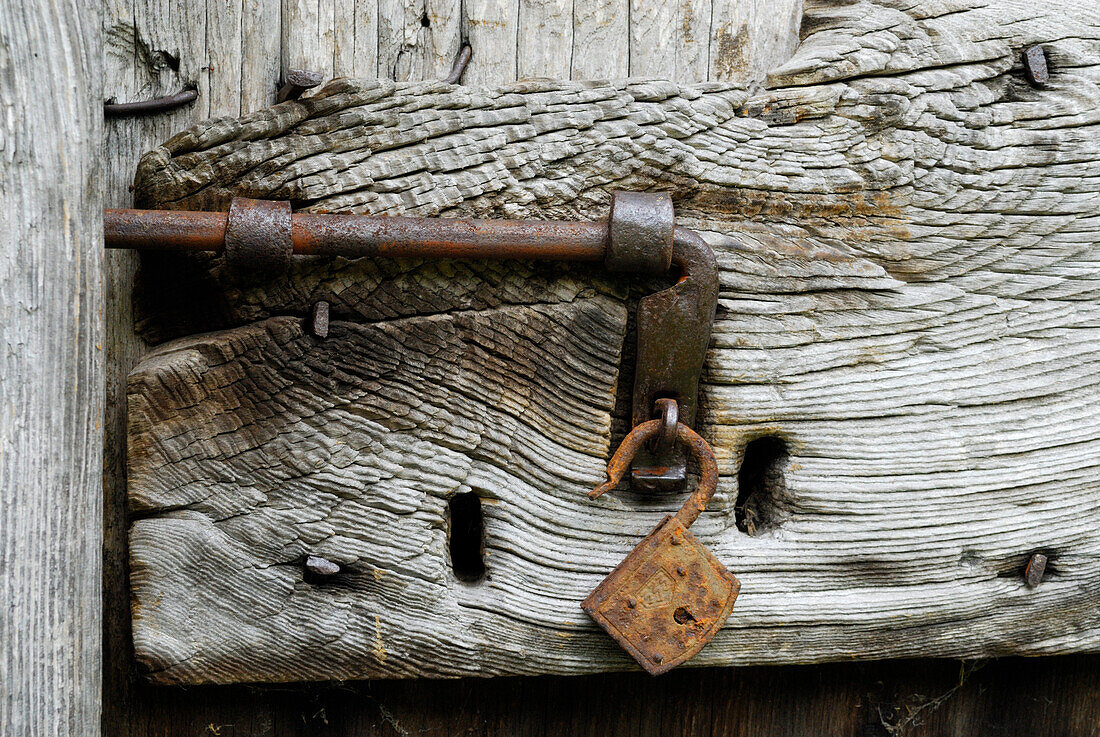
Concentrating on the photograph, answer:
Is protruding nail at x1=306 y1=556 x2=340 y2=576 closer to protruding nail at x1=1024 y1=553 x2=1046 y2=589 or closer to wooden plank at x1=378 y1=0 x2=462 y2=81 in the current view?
wooden plank at x1=378 y1=0 x2=462 y2=81

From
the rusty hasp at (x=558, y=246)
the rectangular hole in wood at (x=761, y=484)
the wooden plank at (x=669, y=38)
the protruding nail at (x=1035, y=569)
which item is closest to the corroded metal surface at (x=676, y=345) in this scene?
the rusty hasp at (x=558, y=246)

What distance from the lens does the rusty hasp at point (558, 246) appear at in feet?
2.72

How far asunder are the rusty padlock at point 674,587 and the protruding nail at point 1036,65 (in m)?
0.63

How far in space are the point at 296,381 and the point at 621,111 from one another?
0.48 metres

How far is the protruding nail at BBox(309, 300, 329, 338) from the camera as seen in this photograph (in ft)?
2.96

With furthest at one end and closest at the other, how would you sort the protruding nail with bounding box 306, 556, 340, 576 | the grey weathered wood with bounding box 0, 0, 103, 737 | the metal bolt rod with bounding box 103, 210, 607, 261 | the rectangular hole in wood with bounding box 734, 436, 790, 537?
the rectangular hole in wood with bounding box 734, 436, 790, 537 < the protruding nail with bounding box 306, 556, 340, 576 < the metal bolt rod with bounding box 103, 210, 607, 261 < the grey weathered wood with bounding box 0, 0, 103, 737

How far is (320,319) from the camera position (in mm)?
903

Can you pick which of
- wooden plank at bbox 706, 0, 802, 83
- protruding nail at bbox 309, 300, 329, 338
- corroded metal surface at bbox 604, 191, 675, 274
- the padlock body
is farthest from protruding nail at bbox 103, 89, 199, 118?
the padlock body

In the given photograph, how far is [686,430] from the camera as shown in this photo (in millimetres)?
935

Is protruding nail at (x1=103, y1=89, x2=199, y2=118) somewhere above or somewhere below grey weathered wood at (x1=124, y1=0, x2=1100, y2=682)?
above

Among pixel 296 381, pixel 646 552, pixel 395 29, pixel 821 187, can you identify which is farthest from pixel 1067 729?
pixel 395 29

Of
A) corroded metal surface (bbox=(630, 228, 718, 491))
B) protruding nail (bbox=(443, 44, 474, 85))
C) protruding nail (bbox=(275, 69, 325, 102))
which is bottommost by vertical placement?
corroded metal surface (bbox=(630, 228, 718, 491))

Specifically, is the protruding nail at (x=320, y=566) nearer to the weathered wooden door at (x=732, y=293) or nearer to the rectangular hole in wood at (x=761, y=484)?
the weathered wooden door at (x=732, y=293)

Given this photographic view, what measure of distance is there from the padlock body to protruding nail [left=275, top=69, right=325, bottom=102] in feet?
2.06
